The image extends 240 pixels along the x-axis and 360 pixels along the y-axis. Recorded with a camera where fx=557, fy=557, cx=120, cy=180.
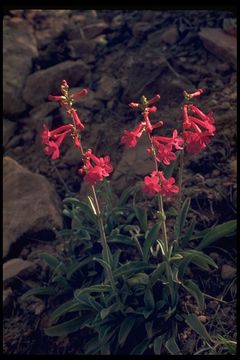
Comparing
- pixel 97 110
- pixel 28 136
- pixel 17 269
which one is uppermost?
pixel 97 110

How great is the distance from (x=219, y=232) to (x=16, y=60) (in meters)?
3.93

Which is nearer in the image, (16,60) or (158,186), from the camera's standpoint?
(158,186)

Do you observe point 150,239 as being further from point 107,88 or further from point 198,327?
point 107,88

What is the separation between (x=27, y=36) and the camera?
25.2 feet

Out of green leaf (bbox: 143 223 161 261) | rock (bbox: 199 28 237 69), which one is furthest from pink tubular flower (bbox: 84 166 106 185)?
rock (bbox: 199 28 237 69)

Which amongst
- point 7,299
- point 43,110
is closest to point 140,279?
point 7,299

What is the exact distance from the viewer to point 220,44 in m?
6.66

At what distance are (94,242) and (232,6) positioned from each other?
3535 millimetres

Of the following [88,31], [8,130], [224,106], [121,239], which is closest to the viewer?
[121,239]

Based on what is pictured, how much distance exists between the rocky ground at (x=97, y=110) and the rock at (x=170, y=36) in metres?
0.01

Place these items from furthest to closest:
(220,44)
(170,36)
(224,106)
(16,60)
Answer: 1. (16,60)
2. (170,36)
3. (220,44)
4. (224,106)

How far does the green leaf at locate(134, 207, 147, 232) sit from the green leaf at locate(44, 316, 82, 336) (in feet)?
3.18

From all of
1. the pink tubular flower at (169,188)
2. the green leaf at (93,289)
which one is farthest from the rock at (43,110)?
the pink tubular flower at (169,188)

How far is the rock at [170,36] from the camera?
707cm
